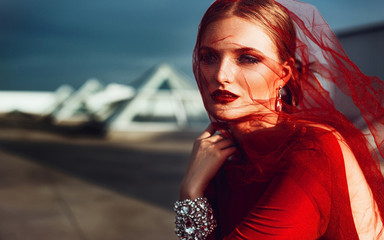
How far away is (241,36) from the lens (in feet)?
3.09

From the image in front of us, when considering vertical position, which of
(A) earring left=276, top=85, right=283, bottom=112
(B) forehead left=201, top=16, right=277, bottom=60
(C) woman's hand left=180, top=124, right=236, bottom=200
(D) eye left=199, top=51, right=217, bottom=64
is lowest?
(C) woman's hand left=180, top=124, right=236, bottom=200

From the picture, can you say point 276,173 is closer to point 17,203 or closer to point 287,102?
point 287,102

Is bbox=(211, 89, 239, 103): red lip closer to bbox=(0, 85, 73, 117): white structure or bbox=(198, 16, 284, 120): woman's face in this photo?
bbox=(198, 16, 284, 120): woman's face

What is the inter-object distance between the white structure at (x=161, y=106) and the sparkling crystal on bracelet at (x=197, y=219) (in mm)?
12766

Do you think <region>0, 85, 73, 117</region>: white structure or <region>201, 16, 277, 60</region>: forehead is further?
<region>0, 85, 73, 117</region>: white structure

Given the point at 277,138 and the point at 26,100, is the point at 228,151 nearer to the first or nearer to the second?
the point at 277,138

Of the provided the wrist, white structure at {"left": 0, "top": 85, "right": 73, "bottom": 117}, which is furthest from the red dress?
white structure at {"left": 0, "top": 85, "right": 73, "bottom": 117}

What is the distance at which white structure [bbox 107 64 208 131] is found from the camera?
1441 centimetres

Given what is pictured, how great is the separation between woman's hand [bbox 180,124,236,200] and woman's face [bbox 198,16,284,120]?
131 mm

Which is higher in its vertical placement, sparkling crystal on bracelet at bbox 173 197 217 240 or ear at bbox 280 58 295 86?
ear at bbox 280 58 295 86

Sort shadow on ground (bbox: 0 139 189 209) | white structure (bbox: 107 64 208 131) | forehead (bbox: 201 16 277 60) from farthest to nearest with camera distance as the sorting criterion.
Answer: white structure (bbox: 107 64 208 131)
shadow on ground (bbox: 0 139 189 209)
forehead (bbox: 201 16 277 60)

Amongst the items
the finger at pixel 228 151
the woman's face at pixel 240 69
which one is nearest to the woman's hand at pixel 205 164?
the finger at pixel 228 151

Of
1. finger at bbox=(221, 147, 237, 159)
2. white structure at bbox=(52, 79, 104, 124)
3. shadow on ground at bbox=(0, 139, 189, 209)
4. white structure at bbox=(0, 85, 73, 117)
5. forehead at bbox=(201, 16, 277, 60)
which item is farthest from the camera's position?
white structure at bbox=(0, 85, 73, 117)

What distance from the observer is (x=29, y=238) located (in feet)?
13.1
